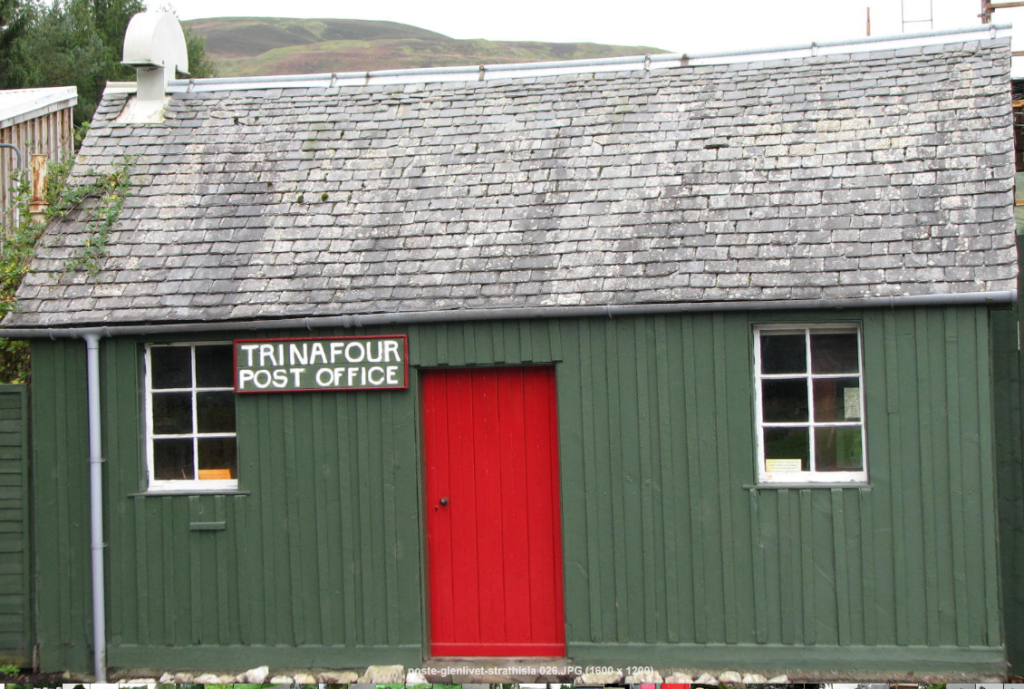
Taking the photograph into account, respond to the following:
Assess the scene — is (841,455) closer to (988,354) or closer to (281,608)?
(988,354)

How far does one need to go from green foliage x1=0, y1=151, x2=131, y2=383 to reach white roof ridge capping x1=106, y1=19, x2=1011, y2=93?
1.51 metres

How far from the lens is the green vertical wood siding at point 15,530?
801 cm

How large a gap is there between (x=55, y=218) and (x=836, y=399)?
23.4 feet

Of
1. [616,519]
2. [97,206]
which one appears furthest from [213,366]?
[616,519]

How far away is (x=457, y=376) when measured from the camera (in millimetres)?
7949

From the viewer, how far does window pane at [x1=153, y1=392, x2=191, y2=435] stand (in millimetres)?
8164

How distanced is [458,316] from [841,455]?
325cm

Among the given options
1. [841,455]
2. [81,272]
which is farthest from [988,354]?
[81,272]

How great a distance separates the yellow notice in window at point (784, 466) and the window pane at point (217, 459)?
14.6 feet

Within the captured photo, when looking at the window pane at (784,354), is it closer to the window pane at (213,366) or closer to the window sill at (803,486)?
the window sill at (803,486)

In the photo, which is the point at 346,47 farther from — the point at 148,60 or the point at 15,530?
the point at 15,530

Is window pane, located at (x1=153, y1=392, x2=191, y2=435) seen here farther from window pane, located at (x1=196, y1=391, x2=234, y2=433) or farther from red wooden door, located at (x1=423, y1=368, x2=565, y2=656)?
red wooden door, located at (x1=423, y1=368, x2=565, y2=656)

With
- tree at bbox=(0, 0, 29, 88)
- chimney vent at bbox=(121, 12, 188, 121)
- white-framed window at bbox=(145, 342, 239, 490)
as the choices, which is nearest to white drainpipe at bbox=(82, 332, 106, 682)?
white-framed window at bbox=(145, 342, 239, 490)

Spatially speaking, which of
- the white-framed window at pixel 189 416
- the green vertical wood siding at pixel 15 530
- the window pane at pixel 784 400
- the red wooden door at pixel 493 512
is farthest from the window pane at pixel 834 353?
the green vertical wood siding at pixel 15 530
